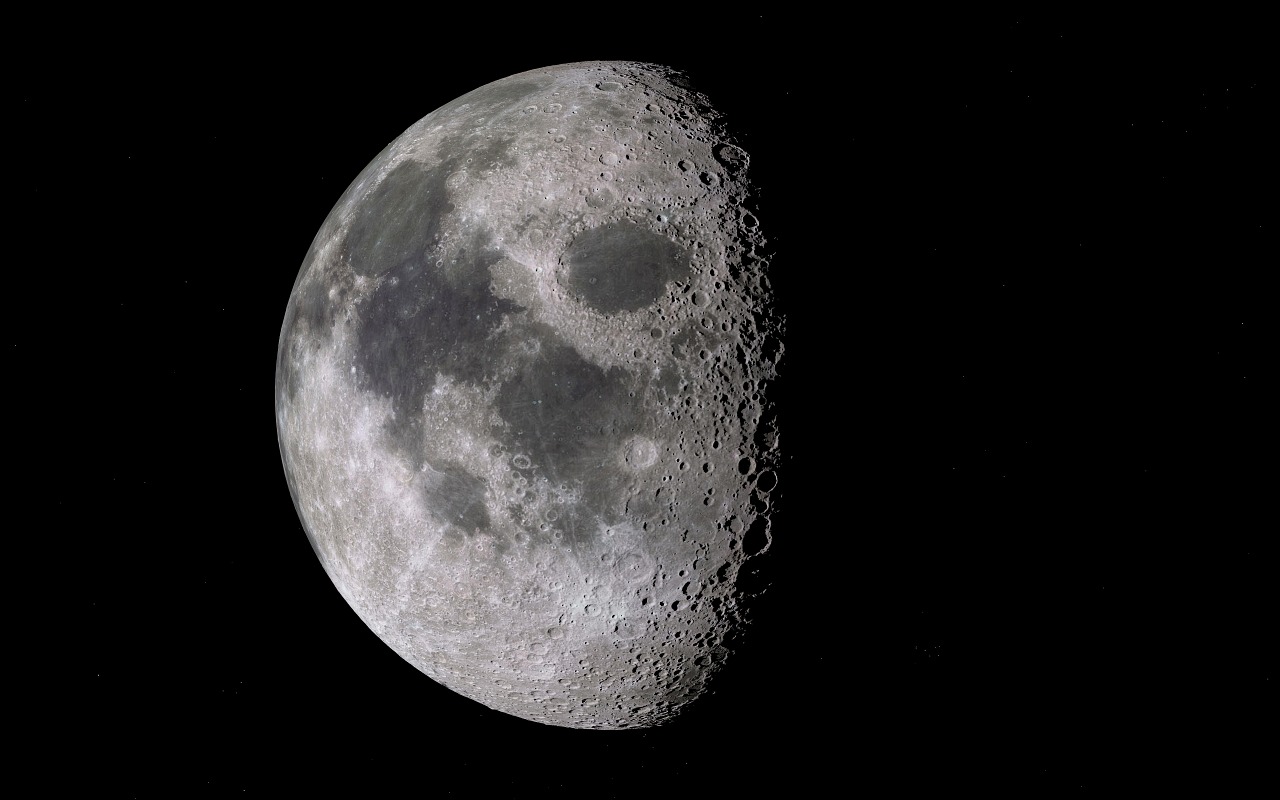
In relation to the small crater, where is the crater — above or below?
above

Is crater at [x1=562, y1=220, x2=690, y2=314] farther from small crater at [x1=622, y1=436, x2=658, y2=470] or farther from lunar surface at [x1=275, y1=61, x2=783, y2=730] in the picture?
small crater at [x1=622, y1=436, x2=658, y2=470]

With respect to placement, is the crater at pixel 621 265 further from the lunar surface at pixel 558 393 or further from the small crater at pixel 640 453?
the small crater at pixel 640 453

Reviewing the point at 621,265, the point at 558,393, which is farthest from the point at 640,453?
the point at 621,265

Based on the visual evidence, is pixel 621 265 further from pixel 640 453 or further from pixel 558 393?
pixel 640 453

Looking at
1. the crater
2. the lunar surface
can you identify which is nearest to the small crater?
the lunar surface

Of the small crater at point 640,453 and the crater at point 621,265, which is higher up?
the crater at point 621,265

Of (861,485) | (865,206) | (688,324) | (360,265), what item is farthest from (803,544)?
(360,265)

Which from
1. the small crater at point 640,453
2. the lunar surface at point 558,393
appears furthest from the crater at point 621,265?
the small crater at point 640,453

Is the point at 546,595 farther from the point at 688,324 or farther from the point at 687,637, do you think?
the point at 688,324
